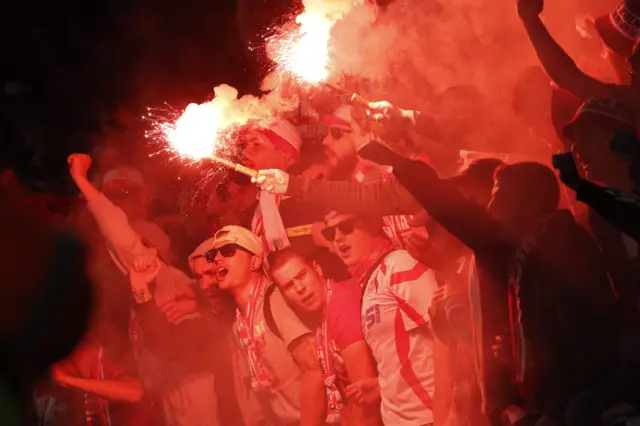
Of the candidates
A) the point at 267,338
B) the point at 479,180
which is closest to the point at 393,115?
the point at 479,180

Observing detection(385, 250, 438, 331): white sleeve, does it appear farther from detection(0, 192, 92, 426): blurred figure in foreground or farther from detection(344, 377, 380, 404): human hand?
detection(0, 192, 92, 426): blurred figure in foreground

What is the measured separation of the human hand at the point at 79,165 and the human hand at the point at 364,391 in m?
2.73

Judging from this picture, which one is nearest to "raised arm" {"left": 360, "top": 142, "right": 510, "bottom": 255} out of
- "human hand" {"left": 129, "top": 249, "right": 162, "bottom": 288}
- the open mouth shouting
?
the open mouth shouting

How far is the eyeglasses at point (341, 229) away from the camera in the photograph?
4.94 metres

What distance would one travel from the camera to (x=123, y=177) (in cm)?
625

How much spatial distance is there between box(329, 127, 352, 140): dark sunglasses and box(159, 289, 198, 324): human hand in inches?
58.9

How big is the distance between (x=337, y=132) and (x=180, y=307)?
1.65 meters

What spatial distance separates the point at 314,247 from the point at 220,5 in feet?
7.31

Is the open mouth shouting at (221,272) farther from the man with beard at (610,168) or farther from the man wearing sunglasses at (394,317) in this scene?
the man with beard at (610,168)

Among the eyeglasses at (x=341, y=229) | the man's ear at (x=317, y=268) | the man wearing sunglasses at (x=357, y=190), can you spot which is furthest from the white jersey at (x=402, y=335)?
the man's ear at (x=317, y=268)

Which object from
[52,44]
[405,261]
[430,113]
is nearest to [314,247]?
[405,261]

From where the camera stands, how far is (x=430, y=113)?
4.68 meters

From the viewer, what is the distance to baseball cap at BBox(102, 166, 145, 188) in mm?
6211

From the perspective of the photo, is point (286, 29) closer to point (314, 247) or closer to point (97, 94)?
point (314, 247)
